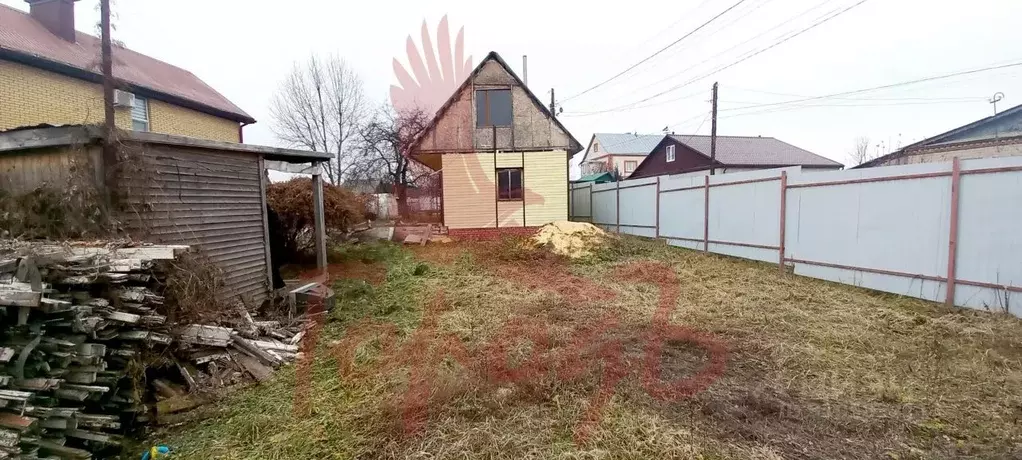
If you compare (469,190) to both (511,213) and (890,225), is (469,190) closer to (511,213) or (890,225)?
(511,213)

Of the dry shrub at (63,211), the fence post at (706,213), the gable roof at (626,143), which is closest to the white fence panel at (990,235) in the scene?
the fence post at (706,213)

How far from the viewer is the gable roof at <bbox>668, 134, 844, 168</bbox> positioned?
25516mm

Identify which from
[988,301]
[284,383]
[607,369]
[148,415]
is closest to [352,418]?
[284,383]

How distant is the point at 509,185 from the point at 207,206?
387 inches

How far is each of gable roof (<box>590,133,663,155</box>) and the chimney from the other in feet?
141

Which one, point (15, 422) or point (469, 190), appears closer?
point (15, 422)

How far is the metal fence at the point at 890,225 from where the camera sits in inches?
191

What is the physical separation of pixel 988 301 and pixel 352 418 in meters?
6.79

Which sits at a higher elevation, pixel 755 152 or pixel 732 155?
pixel 755 152

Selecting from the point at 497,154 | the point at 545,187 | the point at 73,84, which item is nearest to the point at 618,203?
the point at 545,187

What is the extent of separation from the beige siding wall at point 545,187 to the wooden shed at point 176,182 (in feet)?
28.1

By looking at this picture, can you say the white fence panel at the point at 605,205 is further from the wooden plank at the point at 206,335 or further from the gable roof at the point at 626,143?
the gable roof at the point at 626,143

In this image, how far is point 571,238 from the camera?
1094 centimetres

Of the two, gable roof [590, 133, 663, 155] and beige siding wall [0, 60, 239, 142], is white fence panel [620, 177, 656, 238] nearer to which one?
beige siding wall [0, 60, 239, 142]
